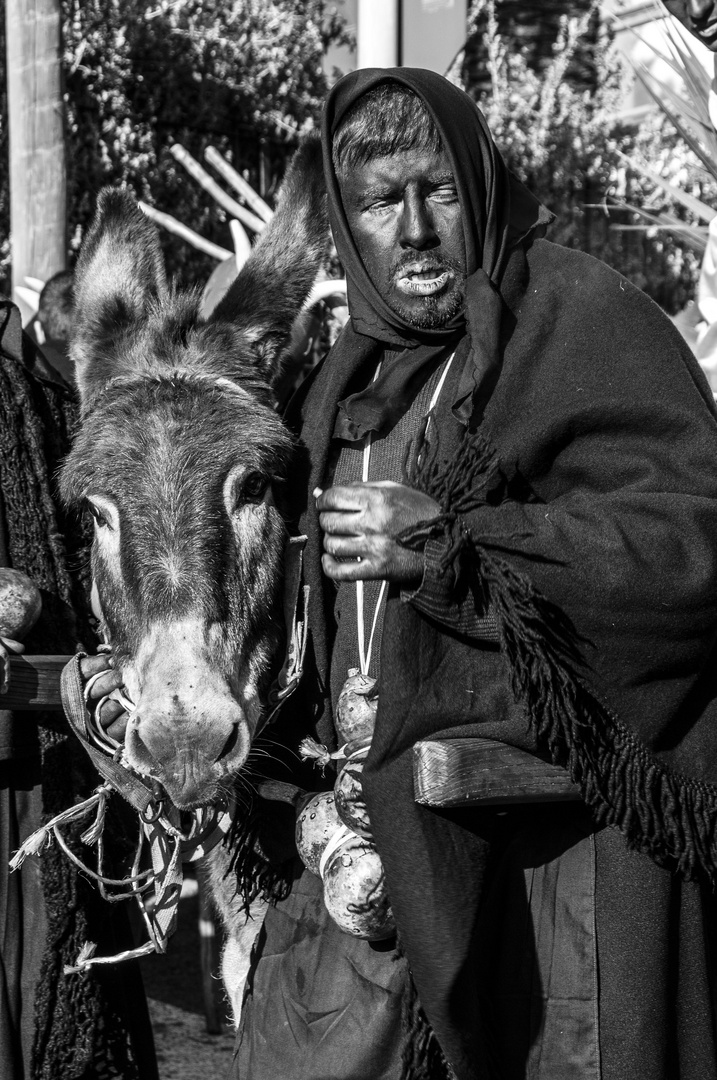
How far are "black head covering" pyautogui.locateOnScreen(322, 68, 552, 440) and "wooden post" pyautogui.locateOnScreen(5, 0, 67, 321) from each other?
164 inches

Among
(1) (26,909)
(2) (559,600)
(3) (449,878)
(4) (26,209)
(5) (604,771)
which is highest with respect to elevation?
(4) (26,209)

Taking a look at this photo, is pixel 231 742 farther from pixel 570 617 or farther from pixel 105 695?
pixel 570 617

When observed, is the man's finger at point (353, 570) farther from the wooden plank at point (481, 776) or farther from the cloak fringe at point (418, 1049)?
the cloak fringe at point (418, 1049)

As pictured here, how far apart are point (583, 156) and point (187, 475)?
32.6ft

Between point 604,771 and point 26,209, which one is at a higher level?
point 26,209

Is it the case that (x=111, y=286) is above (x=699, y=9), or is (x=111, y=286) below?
below

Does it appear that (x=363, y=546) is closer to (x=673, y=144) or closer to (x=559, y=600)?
(x=559, y=600)

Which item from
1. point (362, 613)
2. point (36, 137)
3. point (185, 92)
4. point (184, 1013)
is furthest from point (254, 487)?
point (185, 92)

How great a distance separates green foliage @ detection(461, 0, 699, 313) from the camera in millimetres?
11188

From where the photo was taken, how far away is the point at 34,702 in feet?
9.41

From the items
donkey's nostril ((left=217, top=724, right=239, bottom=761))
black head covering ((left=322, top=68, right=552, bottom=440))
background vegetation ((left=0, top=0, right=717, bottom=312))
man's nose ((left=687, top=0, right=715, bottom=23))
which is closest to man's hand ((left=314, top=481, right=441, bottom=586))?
black head covering ((left=322, top=68, right=552, bottom=440))

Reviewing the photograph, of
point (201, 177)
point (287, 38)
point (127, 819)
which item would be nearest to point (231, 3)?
point (287, 38)

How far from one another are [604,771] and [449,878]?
0.32m

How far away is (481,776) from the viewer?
2088mm
